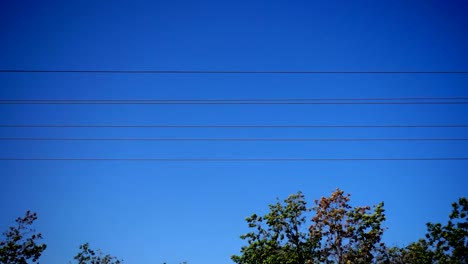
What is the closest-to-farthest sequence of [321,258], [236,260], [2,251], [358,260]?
[358,260], [321,258], [236,260], [2,251]

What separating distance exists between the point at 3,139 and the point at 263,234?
78.4 feet

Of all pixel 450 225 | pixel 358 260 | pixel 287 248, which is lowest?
pixel 358 260

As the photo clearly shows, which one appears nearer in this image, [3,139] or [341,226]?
[3,139]

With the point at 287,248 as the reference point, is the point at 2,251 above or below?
above

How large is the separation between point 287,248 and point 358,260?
6583mm

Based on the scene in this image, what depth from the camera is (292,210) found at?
30.7 meters

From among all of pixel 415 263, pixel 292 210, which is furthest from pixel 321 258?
pixel 415 263

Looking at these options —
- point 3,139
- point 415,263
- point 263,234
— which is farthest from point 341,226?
point 3,139

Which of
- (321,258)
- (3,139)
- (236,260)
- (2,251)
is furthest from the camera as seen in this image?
(2,251)

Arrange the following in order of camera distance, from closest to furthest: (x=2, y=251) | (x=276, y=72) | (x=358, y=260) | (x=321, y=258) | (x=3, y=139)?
(x=3, y=139), (x=276, y=72), (x=358, y=260), (x=321, y=258), (x=2, y=251)

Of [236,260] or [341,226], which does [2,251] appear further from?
[341,226]

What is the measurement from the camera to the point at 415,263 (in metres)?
34.8

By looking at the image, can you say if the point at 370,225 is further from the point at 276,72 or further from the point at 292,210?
the point at 276,72

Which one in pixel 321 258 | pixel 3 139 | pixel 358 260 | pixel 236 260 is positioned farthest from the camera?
pixel 236 260
